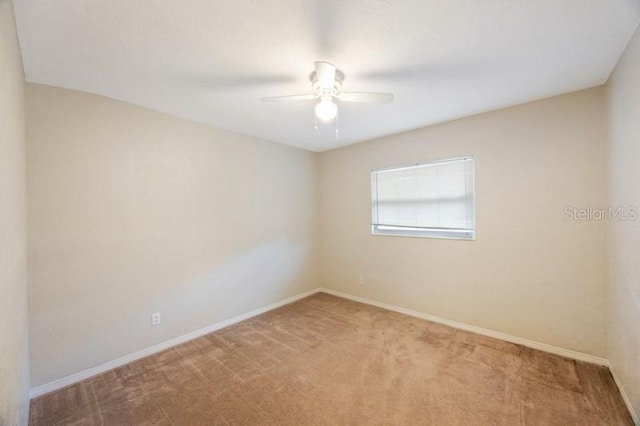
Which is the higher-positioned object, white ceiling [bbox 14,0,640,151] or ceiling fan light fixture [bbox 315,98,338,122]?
white ceiling [bbox 14,0,640,151]

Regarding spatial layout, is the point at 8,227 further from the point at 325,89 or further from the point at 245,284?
the point at 245,284

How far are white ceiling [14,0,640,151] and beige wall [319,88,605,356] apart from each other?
36 centimetres

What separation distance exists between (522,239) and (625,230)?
2.55 feet

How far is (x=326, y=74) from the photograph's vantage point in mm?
1710

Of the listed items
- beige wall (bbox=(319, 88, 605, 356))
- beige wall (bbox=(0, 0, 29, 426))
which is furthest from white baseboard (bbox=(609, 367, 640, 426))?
beige wall (bbox=(0, 0, 29, 426))

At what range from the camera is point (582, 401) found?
5.79ft

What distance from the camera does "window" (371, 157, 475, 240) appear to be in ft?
9.48

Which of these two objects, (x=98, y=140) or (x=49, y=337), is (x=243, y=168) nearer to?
(x=98, y=140)

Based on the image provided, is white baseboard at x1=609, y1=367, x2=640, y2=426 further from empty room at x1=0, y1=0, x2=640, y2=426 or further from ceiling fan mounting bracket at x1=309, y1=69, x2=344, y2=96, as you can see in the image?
ceiling fan mounting bracket at x1=309, y1=69, x2=344, y2=96

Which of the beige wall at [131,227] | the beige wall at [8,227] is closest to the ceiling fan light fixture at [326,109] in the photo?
the beige wall at [8,227]

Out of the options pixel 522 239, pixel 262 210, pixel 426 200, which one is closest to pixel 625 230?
pixel 522 239

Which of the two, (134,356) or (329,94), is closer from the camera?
(329,94)

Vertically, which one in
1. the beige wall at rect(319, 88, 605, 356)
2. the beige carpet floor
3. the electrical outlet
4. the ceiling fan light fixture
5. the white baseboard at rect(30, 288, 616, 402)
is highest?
the ceiling fan light fixture

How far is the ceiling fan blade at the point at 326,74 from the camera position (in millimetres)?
A: 1656
